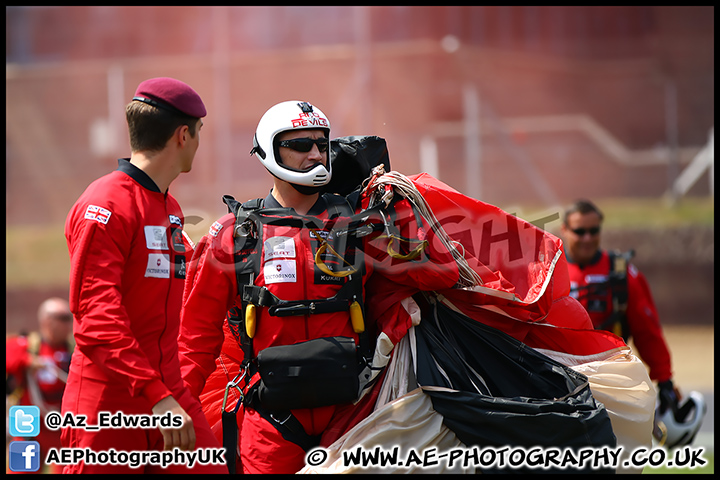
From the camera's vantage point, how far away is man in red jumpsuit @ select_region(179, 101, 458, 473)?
11.0 feet

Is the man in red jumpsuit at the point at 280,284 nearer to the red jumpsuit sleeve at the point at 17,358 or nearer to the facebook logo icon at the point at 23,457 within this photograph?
the facebook logo icon at the point at 23,457

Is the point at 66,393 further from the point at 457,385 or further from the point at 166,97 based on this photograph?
the point at 457,385

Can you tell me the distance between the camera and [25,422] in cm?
381

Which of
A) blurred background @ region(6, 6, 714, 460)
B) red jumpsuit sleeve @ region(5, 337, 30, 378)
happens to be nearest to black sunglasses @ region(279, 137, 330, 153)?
red jumpsuit sleeve @ region(5, 337, 30, 378)

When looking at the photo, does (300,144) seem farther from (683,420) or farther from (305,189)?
(683,420)

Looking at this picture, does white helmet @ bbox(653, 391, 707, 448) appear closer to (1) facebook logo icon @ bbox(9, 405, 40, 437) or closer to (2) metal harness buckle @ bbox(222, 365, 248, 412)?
(2) metal harness buckle @ bbox(222, 365, 248, 412)

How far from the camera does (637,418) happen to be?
3.58m

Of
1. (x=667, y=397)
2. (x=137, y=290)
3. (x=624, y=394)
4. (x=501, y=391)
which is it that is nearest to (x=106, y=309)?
(x=137, y=290)

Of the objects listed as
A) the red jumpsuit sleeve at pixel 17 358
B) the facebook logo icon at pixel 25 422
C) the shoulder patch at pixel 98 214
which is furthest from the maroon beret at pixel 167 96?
the red jumpsuit sleeve at pixel 17 358

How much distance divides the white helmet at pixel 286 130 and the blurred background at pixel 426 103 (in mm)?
12040

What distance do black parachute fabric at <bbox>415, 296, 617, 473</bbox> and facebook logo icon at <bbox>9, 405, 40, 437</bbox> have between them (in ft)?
6.19

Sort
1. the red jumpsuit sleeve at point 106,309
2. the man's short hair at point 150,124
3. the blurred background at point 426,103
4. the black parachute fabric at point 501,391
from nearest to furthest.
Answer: the red jumpsuit sleeve at point 106,309
the man's short hair at point 150,124
the black parachute fabric at point 501,391
the blurred background at point 426,103

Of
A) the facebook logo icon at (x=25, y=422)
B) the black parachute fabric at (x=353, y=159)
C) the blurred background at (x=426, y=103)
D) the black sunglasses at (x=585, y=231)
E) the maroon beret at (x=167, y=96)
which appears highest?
the blurred background at (x=426, y=103)

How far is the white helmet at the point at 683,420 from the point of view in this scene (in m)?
5.86
